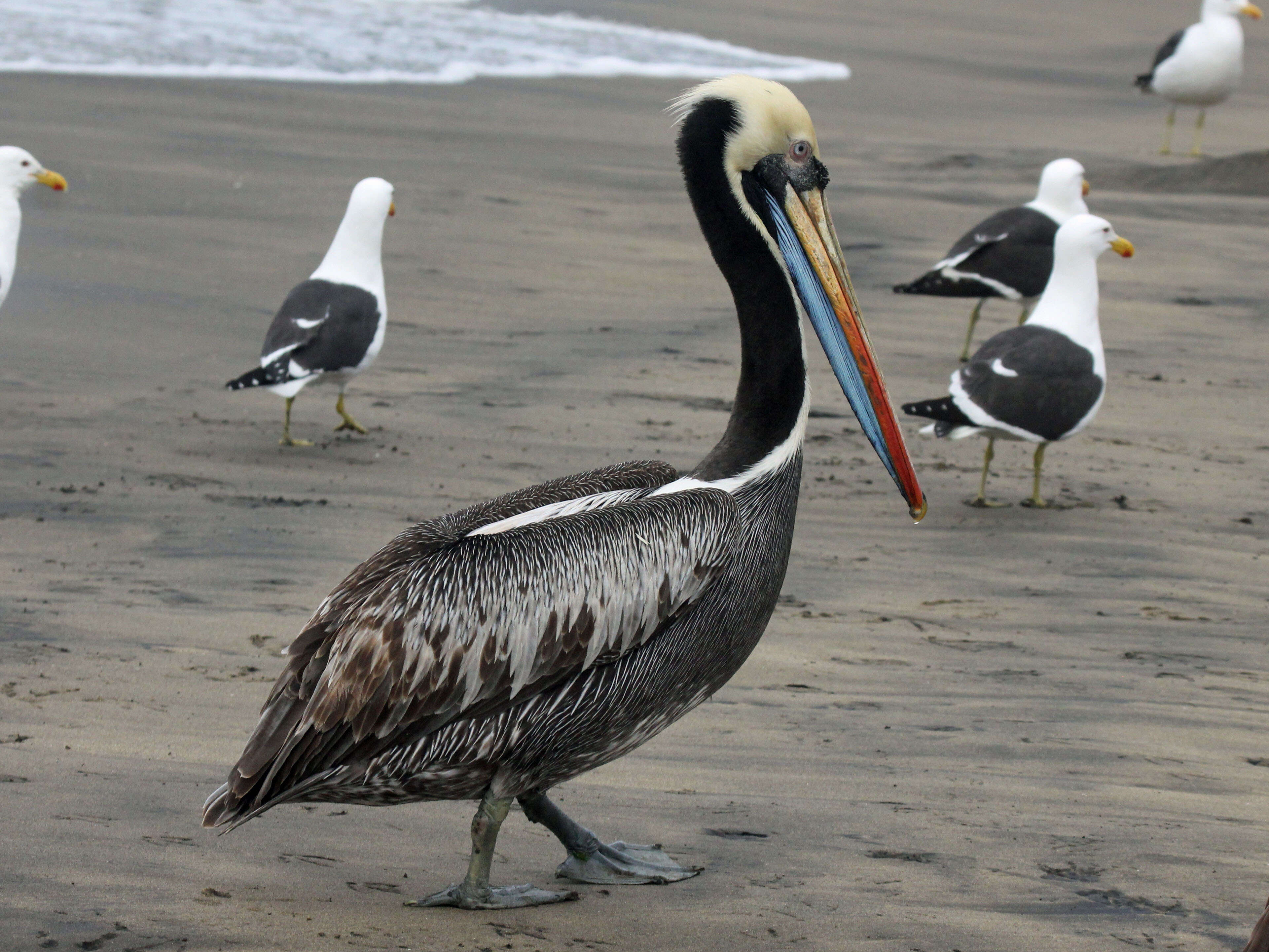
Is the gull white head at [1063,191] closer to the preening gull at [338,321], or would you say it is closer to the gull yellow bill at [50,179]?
the preening gull at [338,321]

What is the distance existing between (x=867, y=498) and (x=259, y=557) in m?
2.62

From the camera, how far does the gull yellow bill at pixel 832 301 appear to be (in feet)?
12.8

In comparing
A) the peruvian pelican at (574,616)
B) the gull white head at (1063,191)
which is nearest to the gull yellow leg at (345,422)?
the peruvian pelican at (574,616)

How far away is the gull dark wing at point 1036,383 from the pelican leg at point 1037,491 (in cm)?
9

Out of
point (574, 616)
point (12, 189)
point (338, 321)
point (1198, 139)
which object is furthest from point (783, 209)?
point (1198, 139)

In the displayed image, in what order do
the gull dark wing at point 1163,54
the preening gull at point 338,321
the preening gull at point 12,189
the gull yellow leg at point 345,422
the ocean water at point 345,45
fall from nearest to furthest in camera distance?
the preening gull at point 338,321, the gull yellow leg at point 345,422, the preening gull at point 12,189, the gull dark wing at point 1163,54, the ocean water at point 345,45

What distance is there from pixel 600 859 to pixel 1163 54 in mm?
14897

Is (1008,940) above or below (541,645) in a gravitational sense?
below

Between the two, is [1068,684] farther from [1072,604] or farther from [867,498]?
[867,498]

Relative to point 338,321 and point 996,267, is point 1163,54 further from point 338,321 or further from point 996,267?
point 338,321

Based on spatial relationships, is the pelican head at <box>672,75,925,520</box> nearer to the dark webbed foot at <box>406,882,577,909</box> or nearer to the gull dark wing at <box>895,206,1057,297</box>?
the dark webbed foot at <box>406,882,577,909</box>

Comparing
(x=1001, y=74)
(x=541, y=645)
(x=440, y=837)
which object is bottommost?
(x=440, y=837)

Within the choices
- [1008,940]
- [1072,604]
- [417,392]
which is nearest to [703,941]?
[1008,940]

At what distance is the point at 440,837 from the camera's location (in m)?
3.98
